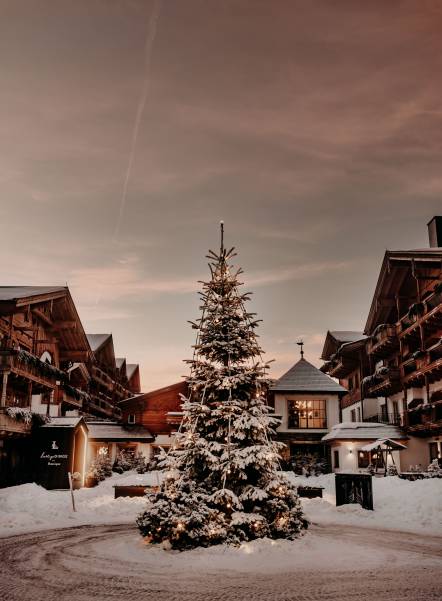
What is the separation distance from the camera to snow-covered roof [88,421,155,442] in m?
42.2

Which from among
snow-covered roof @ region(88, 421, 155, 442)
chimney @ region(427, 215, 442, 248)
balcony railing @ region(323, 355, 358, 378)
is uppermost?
chimney @ region(427, 215, 442, 248)

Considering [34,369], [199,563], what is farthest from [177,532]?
[34,369]

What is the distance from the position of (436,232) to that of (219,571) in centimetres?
3534

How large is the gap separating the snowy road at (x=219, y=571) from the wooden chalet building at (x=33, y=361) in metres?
14.0

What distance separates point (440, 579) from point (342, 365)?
137 feet

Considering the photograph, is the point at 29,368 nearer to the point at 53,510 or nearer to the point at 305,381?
the point at 53,510

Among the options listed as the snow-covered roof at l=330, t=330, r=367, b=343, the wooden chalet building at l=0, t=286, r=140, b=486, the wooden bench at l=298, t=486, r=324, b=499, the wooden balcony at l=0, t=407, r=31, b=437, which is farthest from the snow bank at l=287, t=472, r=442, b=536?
the snow-covered roof at l=330, t=330, r=367, b=343

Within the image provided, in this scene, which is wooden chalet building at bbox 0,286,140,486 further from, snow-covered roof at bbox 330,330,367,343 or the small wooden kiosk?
snow-covered roof at bbox 330,330,367,343

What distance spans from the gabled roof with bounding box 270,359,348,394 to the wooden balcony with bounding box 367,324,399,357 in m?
4.35

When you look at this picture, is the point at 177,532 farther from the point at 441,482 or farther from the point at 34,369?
the point at 34,369

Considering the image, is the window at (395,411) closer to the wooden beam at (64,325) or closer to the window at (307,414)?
the window at (307,414)

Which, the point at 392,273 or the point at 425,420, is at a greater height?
the point at 392,273

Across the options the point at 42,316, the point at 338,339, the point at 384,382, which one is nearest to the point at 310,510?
the point at 42,316

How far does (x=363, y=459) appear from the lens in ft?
128
